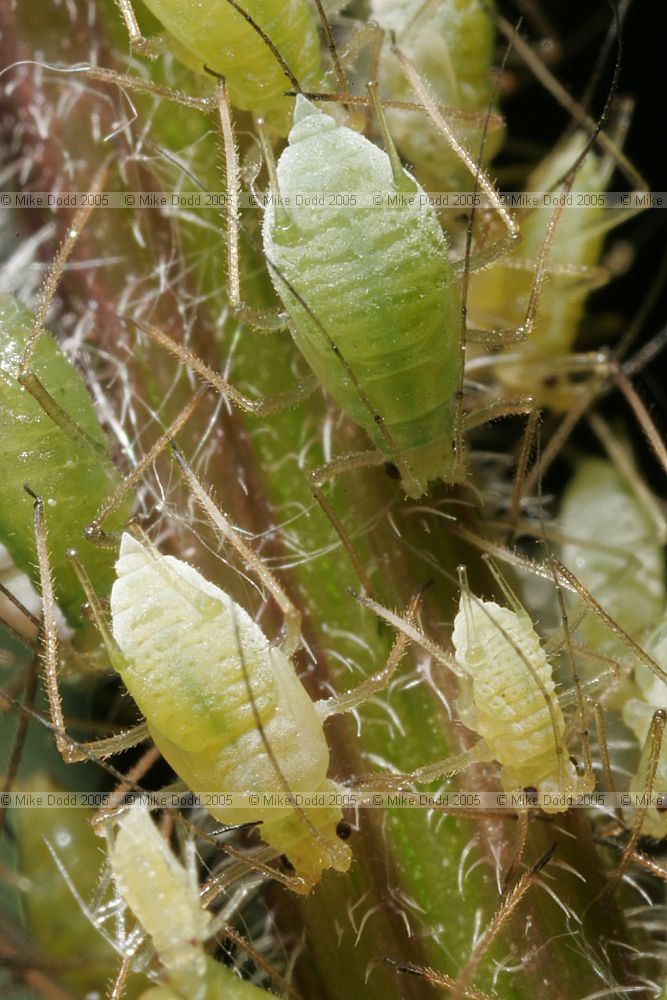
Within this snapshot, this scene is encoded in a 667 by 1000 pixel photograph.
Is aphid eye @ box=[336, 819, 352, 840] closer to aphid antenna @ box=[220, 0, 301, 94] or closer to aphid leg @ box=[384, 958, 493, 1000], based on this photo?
aphid leg @ box=[384, 958, 493, 1000]

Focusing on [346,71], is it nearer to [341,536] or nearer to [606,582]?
[341,536]

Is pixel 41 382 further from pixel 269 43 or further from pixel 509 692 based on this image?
pixel 509 692

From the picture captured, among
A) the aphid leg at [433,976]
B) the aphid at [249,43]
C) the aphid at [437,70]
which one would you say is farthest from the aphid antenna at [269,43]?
the aphid leg at [433,976]

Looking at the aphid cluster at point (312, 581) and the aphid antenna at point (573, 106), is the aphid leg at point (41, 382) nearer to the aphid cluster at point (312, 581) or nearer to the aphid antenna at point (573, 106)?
the aphid cluster at point (312, 581)

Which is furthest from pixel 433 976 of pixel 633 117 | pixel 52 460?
pixel 633 117

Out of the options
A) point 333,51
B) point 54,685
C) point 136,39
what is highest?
point 136,39

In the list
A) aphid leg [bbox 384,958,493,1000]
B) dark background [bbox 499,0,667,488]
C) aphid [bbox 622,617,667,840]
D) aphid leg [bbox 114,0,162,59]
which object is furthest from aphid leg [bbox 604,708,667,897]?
aphid leg [bbox 114,0,162,59]
